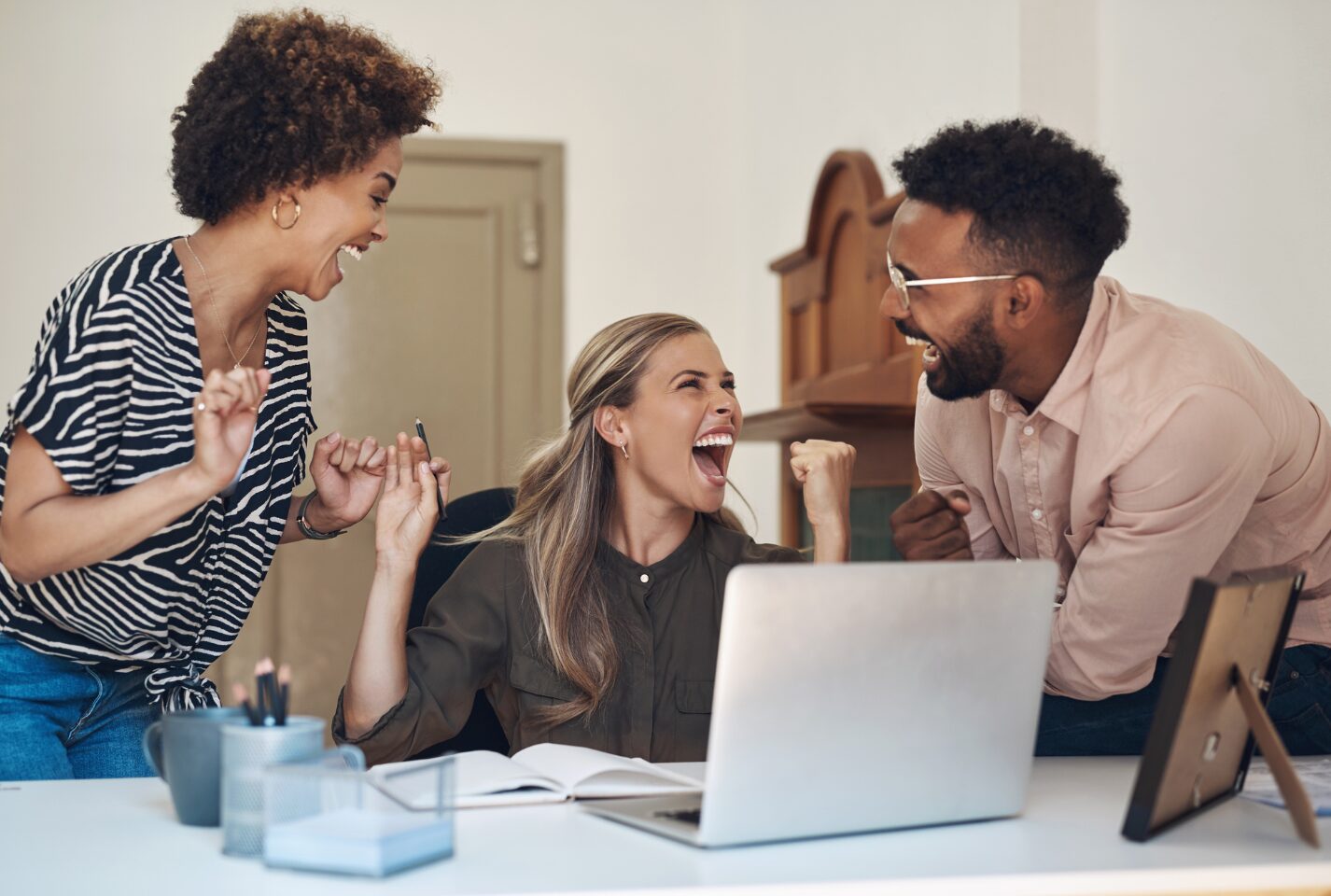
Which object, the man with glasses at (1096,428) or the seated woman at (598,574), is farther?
the seated woman at (598,574)

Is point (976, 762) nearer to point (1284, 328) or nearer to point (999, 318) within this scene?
point (999, 318)

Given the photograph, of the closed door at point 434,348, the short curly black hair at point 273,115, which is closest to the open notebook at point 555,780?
Result: the short curly black hair at point 273,115

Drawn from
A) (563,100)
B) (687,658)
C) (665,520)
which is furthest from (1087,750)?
(563,100)

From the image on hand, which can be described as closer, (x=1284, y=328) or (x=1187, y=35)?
(x=1284, y=328)

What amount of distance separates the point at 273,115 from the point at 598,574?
2.63 feet

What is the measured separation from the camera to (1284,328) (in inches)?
84.7

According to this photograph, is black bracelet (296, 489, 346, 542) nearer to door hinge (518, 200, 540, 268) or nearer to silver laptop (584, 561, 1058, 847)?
silver laptop (584, 561, 1058, 847)

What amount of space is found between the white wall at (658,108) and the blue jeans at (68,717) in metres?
1.88

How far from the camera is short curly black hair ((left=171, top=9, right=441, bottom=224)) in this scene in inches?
62.7

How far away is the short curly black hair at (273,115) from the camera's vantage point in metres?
1.59

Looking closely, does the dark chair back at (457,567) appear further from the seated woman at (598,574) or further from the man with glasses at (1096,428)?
the man with glasses at (1096,428)

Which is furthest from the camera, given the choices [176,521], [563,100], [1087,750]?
[563,100]

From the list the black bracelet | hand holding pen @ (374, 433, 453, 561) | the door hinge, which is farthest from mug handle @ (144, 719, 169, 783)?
the door hinge

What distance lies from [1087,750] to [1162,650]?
171 millimetres
